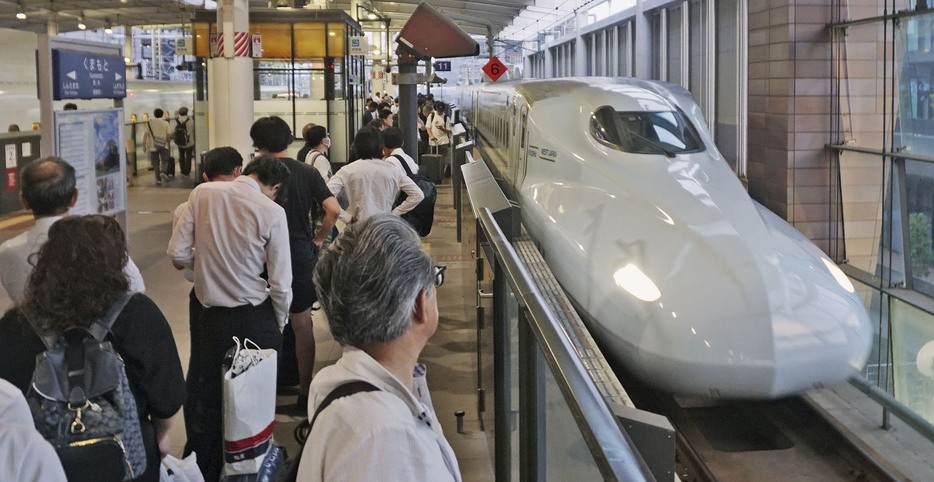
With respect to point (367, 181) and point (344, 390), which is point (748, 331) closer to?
point (367, 181)

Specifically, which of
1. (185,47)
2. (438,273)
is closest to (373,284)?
(438,273)

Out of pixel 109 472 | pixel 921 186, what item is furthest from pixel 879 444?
pixel 109 472

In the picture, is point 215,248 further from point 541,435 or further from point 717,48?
point 717,48

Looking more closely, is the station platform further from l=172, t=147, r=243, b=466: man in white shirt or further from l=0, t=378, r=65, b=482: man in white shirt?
l=0, t=378, r=65, b=482: man in white shirt

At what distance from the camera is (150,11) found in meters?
30.6

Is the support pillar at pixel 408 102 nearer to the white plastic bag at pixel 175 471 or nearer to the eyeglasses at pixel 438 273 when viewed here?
the white plastic bag at pixel 175 471

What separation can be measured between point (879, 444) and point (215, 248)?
14.3 feet

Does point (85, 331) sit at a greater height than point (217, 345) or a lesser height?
greater

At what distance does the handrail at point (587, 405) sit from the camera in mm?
1790

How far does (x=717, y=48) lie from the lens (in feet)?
46.1

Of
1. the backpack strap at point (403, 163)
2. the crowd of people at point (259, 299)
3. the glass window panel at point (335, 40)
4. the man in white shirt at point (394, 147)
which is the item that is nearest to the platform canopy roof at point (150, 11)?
the glass window panel at point (335, 40)

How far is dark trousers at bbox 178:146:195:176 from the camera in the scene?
21.6 meters

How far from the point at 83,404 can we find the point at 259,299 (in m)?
1.97

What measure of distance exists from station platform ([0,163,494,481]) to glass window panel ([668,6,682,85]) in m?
4.92
